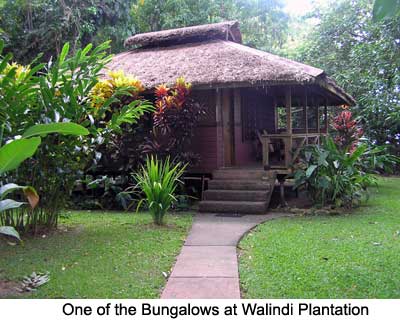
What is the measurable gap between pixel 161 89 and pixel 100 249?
12.8 feet

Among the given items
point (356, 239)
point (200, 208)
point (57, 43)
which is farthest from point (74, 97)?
point (57, 43)

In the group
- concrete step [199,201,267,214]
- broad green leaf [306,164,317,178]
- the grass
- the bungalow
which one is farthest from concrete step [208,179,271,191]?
the grass

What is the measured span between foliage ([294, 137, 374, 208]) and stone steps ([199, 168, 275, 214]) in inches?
24.7

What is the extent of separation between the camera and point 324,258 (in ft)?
15.3

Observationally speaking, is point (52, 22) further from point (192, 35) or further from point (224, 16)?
point (224, 16)

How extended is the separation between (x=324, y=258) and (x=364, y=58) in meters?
11.9

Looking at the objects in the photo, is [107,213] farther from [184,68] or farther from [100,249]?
[184,68]

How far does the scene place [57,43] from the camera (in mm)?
13000

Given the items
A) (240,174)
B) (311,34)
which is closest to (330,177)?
(240,174)

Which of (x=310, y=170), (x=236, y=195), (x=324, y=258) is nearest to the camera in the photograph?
(x=324, y=258)

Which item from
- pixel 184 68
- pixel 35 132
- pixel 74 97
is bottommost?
pixel 35 132

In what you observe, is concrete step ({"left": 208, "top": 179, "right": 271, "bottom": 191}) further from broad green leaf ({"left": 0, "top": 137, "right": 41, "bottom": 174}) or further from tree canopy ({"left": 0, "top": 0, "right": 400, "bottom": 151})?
tree canopy ({"left": 0, "top": 0, "right": 400, "bottom": 151})

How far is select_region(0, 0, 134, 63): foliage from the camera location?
41.4ft

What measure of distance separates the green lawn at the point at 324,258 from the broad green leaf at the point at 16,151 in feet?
6.52
